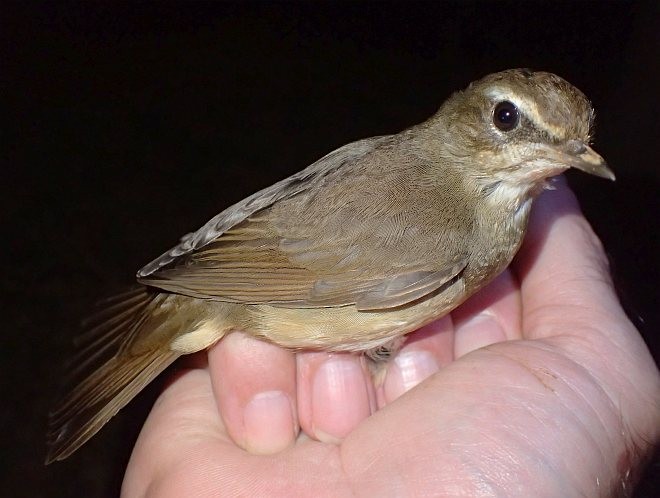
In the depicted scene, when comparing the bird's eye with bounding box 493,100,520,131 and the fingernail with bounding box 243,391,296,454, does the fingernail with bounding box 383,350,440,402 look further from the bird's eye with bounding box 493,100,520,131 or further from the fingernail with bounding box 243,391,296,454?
the bird's eye with bounding box 493,100,520,131

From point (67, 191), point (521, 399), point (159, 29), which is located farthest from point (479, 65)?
point (521, 399)

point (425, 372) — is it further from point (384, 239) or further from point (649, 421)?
point (649, 421)

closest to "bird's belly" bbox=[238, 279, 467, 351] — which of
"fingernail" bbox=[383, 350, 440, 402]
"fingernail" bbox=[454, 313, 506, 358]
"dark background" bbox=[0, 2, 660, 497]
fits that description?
"fingernail" bbox=[383, 350, 440, 402]

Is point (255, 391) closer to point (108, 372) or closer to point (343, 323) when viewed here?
point (343, 323)

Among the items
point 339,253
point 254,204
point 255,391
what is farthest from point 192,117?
point 255,391

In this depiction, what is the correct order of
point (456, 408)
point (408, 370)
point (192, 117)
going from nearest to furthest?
point (456, 408)
point (408, 370)
point (192, 117)

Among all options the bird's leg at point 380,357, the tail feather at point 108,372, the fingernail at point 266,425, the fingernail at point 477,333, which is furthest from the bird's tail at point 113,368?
the fingernail at point 477,333
